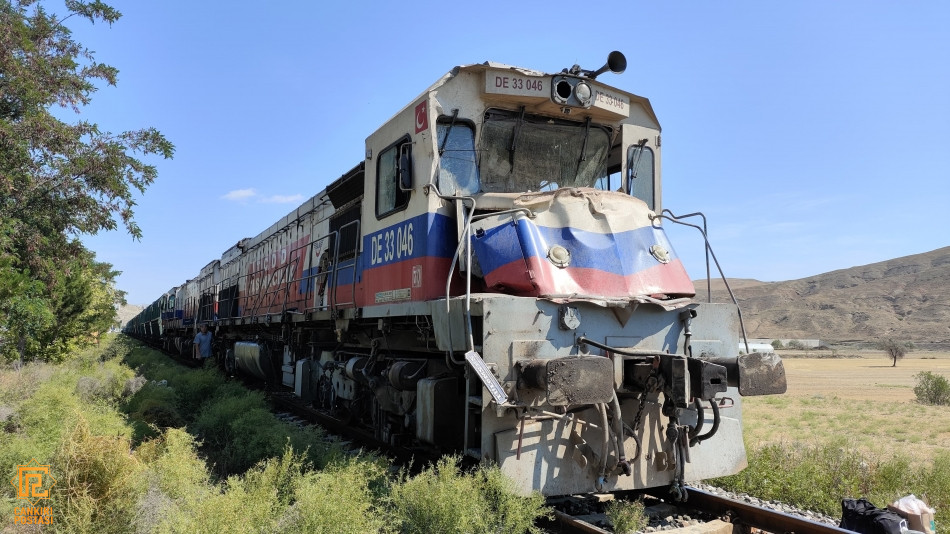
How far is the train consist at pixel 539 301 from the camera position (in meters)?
4.45

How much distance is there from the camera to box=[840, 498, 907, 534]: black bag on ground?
4055 mm

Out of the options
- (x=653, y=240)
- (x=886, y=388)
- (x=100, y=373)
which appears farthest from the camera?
(x=886, y=388)

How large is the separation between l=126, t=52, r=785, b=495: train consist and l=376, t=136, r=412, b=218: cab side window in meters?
0.02

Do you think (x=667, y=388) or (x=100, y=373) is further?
(x=100, y=373)

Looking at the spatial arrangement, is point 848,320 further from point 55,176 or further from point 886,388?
point 55,176

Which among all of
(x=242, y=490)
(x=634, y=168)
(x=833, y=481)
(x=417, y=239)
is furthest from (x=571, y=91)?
(x=833, y=481)

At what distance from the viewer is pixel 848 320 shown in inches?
3755

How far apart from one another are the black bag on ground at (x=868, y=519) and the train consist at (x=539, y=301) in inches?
37.8

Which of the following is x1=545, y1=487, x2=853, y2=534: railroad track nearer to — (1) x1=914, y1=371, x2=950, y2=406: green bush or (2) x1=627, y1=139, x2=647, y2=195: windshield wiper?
(2) x1=627, y1=139, x2=647, y2=195: windshield wiper

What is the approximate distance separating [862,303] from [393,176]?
4541 inches

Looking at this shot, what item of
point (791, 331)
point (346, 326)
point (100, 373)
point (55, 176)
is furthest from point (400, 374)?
point (791, 331)

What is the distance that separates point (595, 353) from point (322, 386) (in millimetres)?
5923

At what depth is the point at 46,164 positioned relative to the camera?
12156 mm

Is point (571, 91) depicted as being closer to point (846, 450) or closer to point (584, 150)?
point (584, 150)
